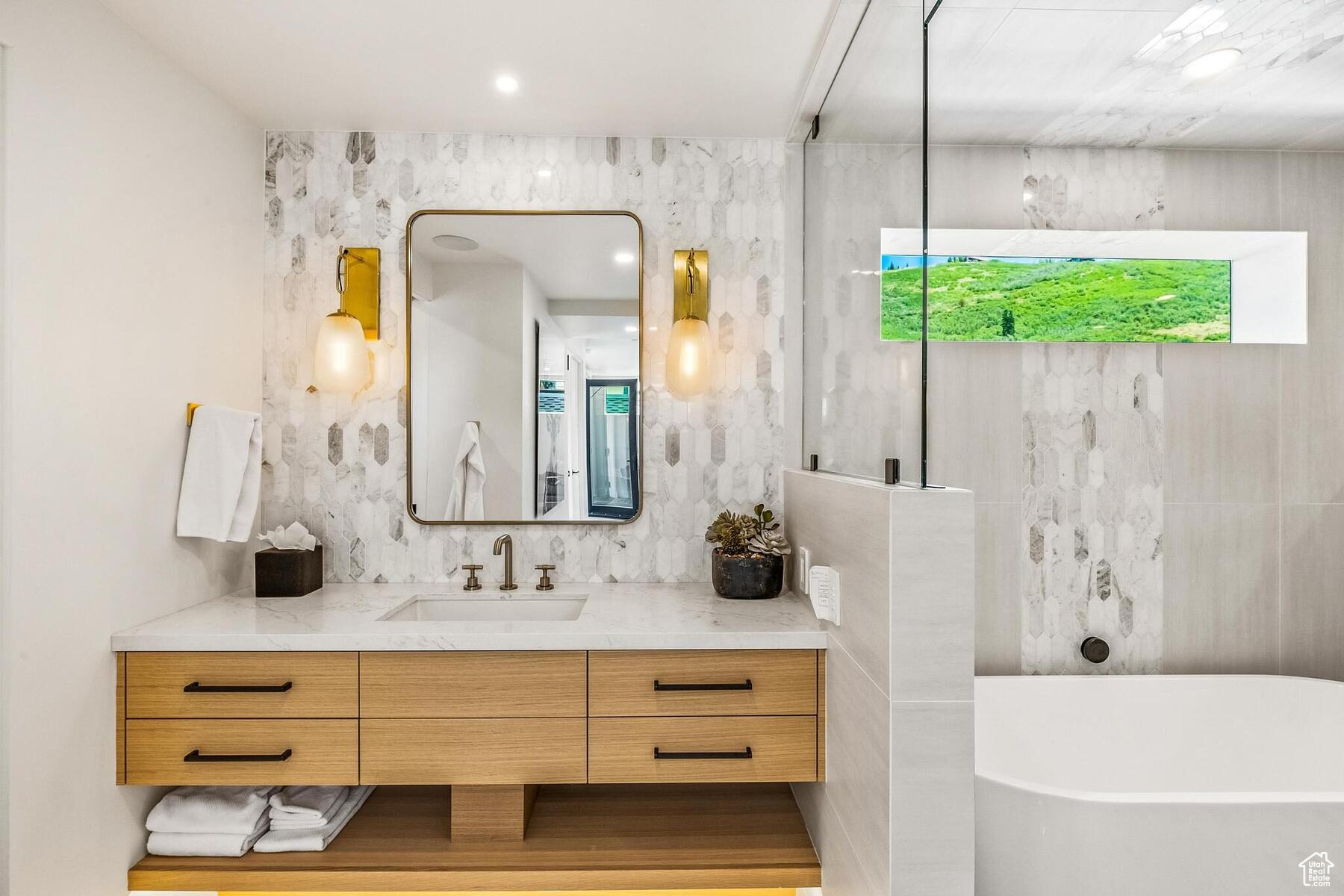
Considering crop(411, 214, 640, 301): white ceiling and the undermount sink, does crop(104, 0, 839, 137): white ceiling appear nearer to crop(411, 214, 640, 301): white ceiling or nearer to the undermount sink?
crop(411, 214, 640, 301): white ceiling

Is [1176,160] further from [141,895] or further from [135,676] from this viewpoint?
[141,895]

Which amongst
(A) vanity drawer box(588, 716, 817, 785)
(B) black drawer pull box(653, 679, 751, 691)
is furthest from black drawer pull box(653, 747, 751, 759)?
(B) black drawer pull box(653, 679, 751, 691)

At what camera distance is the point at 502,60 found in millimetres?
1860

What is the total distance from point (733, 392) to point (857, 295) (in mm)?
747

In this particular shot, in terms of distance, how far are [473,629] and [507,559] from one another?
442mm

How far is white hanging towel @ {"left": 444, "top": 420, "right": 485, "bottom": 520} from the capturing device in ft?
7.52

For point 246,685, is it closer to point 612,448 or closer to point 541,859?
point 541,859

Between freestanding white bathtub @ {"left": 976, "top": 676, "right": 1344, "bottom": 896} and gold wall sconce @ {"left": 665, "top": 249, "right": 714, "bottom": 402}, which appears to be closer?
freestanding white bathtub @ {"left": 976, "top": 676, "right": 1344, "bottom": 896}

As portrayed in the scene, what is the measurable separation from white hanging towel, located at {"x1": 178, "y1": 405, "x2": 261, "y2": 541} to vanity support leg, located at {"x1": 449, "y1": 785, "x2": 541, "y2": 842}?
99 centimetres

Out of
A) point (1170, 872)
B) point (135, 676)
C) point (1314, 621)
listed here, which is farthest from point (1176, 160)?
point (135, 676)

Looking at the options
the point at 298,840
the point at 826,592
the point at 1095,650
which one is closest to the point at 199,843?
the point at 298,840

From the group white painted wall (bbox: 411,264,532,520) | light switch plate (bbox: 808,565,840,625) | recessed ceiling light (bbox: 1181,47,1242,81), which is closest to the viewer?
recessed ceiling light (bbox: 1181,47,1242,81)

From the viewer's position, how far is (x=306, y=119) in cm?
221

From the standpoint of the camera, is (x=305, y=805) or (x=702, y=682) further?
(x=305, y=805)
